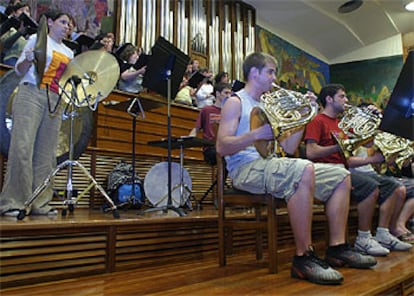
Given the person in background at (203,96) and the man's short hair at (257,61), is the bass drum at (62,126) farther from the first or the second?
the person in background at (203,96)

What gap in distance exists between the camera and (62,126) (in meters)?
3.46

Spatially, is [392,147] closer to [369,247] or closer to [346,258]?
[369,247]

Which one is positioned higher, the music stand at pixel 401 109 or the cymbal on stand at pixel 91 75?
the cymbal on stand at pixel 91 75

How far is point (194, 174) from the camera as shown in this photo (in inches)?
167

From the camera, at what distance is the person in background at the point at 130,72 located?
4.02 meters

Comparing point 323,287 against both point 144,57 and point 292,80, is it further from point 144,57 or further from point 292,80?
point 292,80

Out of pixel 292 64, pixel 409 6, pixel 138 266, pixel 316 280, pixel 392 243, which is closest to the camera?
pixel 316 280

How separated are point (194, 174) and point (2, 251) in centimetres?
267


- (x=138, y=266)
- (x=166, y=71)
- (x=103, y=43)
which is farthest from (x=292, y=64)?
(x=138, y=266)

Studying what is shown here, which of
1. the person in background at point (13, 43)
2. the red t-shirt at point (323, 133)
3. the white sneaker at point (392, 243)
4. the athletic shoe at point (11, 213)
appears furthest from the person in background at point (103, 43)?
the white sneaker at point (392, 243)

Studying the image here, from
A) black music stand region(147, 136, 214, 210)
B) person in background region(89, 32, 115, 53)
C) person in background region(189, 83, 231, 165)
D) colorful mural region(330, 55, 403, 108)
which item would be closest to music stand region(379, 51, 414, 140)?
black music stand region(147, 136, 214, 210)

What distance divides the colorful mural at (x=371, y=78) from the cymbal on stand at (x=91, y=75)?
7035 millimetres

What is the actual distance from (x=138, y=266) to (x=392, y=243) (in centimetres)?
181

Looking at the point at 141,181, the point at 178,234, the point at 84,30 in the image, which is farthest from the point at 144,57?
the point at 178,234
